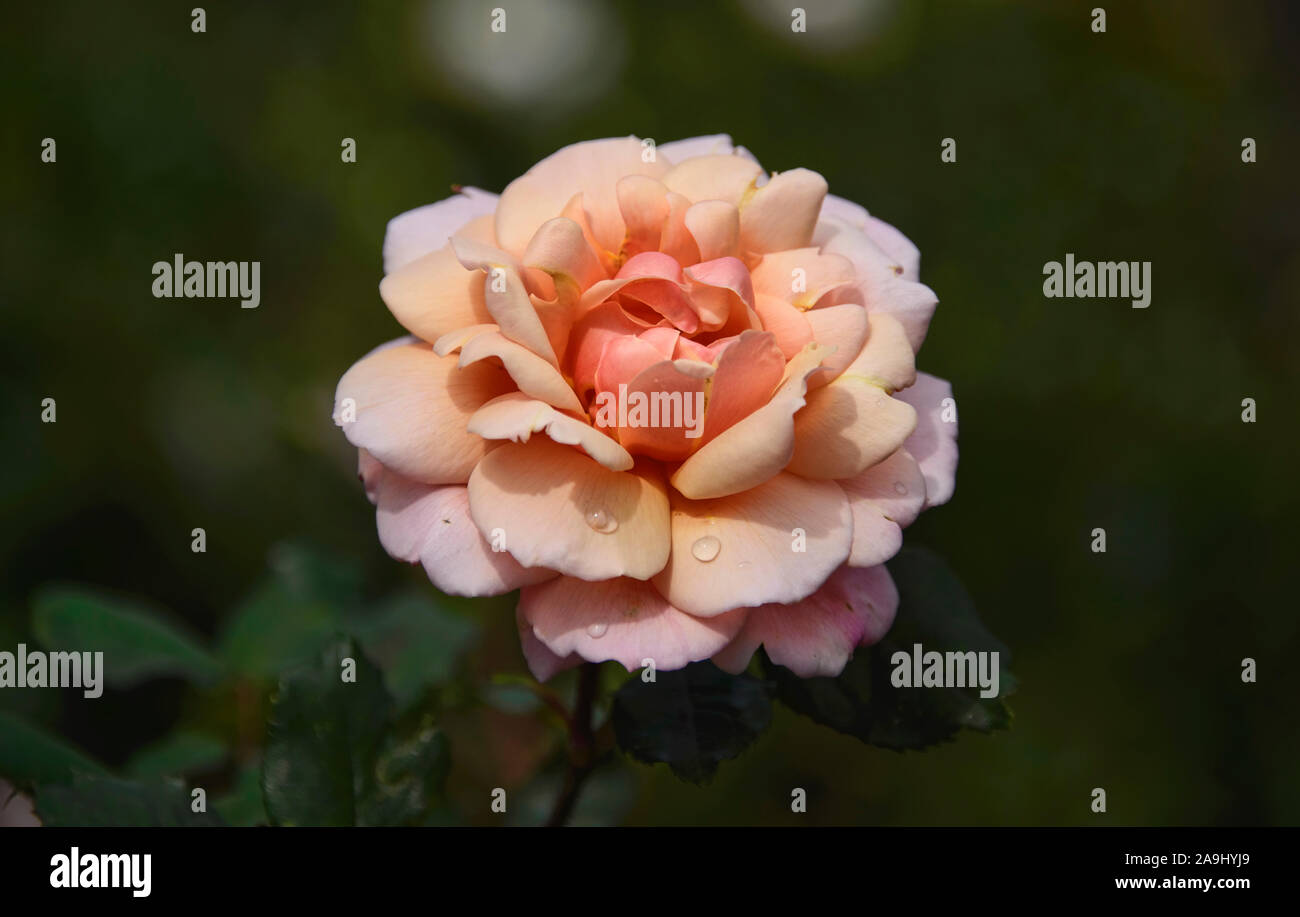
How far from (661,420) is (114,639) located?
0.92m

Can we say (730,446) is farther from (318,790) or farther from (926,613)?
(318,790)

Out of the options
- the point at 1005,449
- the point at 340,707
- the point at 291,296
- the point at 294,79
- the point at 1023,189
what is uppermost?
the point at 294,79

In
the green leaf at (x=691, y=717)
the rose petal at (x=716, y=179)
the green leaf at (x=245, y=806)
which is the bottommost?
the green leaf at (x=245, y=806)

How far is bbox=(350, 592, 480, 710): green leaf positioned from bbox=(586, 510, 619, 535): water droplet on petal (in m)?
0.61

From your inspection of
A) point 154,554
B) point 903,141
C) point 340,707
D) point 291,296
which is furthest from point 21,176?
point 903,141

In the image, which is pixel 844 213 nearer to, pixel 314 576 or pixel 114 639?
pixel 314 576

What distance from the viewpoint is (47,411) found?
1.94m

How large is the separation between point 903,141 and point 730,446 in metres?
1.70

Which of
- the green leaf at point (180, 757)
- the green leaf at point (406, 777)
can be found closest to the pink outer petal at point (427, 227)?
the green leaf at point (406, 777)

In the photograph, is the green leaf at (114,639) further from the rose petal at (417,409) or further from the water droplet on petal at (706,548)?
the water droplet on petal at (706,548)

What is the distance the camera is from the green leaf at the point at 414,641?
1334 mm

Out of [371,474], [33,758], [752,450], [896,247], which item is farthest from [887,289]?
[33,758]

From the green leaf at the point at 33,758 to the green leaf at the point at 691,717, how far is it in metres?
0.56

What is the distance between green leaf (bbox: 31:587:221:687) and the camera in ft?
4.29
